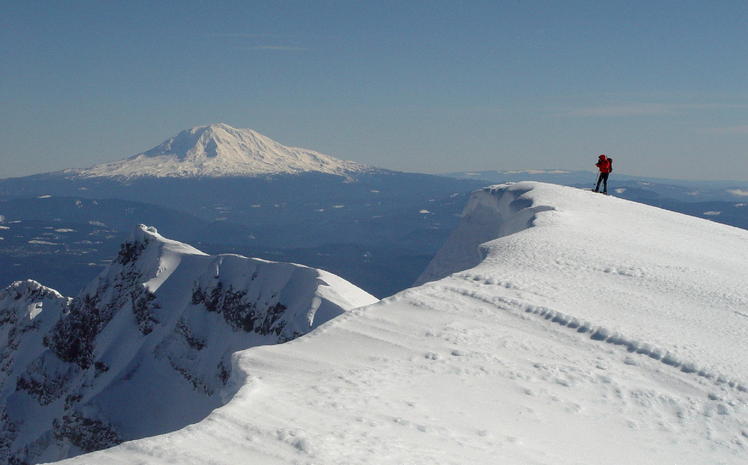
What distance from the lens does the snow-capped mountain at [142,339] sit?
6706 cm

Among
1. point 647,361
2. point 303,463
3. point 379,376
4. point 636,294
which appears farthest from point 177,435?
point 636,294

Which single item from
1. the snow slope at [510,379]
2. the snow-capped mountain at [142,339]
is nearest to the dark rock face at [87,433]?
the snow-capped mountain at [142,339]

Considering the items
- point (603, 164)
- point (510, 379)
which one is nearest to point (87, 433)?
point (603, 164)

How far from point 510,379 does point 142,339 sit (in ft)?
269

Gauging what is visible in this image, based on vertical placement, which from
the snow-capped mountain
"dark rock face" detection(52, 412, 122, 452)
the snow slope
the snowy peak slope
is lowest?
"dark rock face" detection(52, 412, 122, 452)

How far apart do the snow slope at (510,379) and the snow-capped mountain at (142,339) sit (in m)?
39.9

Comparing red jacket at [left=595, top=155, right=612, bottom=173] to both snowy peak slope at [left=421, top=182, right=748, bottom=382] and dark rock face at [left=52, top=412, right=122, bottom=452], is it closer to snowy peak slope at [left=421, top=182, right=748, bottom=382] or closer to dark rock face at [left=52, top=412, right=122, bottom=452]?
snowy peak slope at [left=421, top=182, right=748, bottom=382]

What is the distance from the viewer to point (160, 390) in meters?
74.9

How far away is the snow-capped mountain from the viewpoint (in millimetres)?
67062

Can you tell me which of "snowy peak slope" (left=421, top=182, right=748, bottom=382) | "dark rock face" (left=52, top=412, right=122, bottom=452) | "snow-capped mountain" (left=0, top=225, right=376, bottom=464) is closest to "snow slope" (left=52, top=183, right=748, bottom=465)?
"snowy peak slope" (left=421, top=182, right=748, bottom=382)

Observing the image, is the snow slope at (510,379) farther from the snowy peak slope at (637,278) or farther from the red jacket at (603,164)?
the red jacket at (603,164)

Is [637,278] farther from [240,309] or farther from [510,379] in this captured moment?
[240,309]

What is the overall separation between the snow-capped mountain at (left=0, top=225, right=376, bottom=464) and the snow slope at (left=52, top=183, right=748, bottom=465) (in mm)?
39884

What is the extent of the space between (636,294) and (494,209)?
2398 cm
